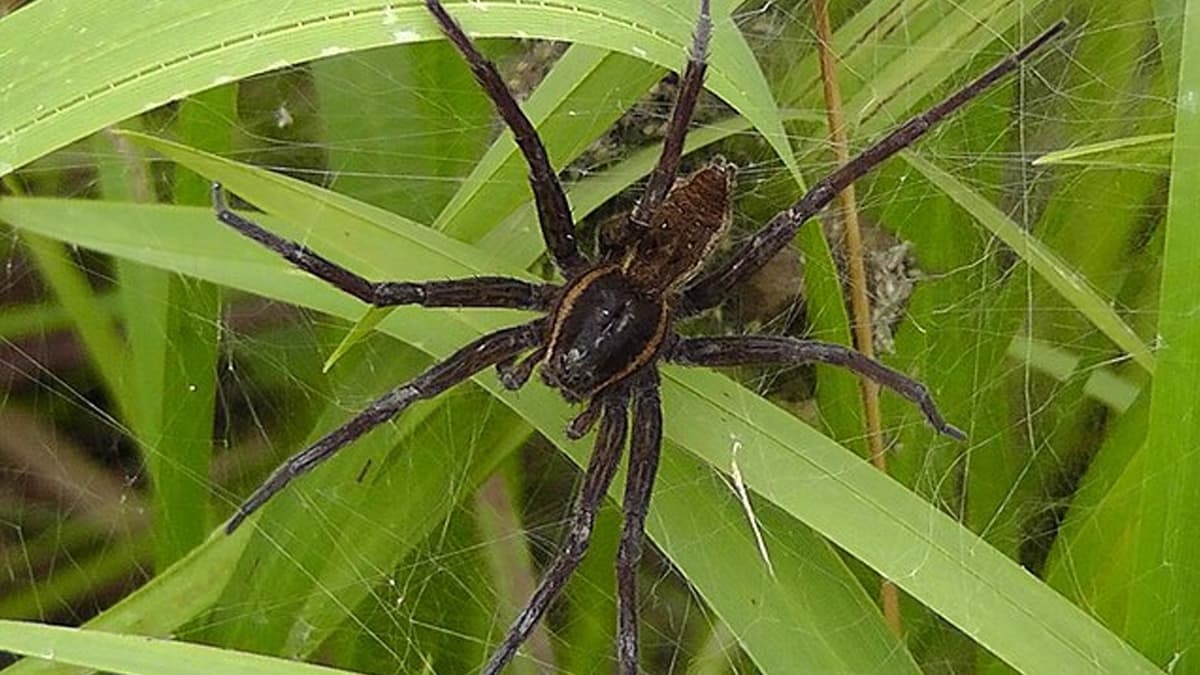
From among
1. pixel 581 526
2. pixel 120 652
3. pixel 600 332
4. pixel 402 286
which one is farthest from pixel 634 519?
pixel 120 652

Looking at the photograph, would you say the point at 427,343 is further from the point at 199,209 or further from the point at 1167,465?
the point at 1167,465

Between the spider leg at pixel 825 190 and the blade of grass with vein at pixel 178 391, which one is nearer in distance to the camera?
the spider leg at pixel 825 190

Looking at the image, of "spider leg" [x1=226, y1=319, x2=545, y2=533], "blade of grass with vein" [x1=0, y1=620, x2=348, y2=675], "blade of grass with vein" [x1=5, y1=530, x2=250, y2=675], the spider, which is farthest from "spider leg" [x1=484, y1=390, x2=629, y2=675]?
"blade of grass with vein" [x1=5, y1=530, x2=250, y2=675]

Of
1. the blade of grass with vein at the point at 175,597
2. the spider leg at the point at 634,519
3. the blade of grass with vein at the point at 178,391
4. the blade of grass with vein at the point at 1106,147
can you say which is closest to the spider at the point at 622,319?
the spider leg at the point at 634,519

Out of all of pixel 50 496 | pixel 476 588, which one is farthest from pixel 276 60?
pixel 50 496

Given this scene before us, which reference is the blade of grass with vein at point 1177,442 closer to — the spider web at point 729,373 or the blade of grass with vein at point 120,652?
the spider web at point 729,373

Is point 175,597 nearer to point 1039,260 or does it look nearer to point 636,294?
point 636,294
